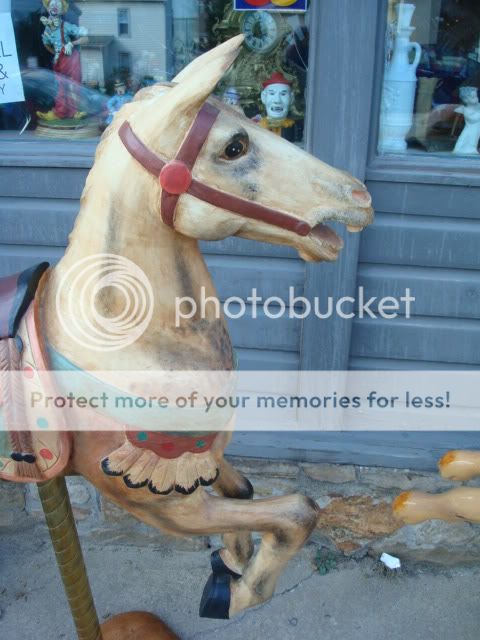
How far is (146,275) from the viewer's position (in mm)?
1148

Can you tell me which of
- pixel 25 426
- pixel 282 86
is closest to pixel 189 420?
pixel 25 426

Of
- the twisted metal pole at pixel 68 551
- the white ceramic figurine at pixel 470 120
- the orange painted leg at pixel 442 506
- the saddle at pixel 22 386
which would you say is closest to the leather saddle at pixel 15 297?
the saddle at pixel 22 386

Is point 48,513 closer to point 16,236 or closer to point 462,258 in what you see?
point 16,236

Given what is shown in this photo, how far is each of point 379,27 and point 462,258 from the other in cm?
85

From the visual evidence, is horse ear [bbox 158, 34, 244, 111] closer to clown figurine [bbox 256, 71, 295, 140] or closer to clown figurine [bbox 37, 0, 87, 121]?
clown figurine [bbox 256, 71, 295, 140]

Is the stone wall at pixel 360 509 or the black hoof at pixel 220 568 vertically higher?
the black hoof at pixel 220 568

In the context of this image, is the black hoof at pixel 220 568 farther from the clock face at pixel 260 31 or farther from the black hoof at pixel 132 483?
the clock face at pixel 260 31

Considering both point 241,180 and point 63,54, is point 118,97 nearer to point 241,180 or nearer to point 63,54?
point 63,54

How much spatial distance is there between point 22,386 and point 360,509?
5.50 feet

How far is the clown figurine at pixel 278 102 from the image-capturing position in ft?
7.86

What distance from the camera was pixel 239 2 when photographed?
7.76 feet

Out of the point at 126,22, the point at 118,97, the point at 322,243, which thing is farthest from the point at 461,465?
the point at 126,22

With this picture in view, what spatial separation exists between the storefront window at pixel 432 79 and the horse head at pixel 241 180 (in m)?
1.35

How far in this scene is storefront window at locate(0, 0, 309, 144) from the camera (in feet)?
7.81
